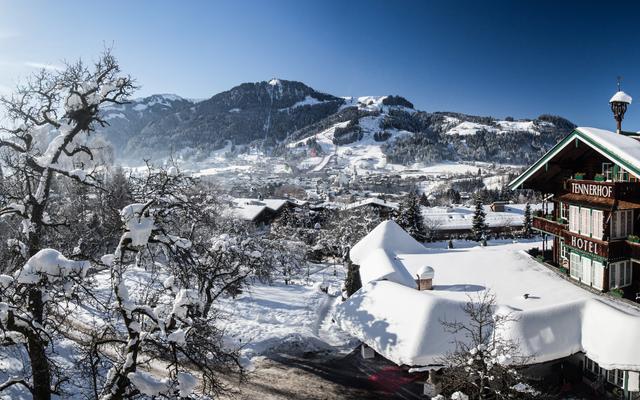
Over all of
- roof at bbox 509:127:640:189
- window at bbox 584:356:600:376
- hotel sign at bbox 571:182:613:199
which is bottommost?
window at bbox 584:356:600:376

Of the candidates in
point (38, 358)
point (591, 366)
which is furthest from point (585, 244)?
point (38, 358)

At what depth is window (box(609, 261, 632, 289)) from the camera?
1764 centimetres

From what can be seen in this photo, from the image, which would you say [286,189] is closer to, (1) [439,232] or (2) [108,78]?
(1) [439,232]

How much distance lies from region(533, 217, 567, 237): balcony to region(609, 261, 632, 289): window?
317cm

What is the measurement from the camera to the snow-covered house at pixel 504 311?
15172mm

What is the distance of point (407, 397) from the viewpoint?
16344mm

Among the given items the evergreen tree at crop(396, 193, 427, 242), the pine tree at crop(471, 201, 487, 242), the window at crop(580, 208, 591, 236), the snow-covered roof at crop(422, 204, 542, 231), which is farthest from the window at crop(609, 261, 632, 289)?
the pine tree at crop(471, 201, 487, 242)

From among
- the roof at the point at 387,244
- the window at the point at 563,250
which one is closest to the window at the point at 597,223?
the window at the point at 563,250

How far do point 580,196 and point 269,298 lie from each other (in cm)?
1965

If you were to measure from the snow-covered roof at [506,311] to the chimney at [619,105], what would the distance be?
8.17 m

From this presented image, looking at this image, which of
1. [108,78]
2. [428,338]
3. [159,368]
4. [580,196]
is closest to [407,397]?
[428,338]

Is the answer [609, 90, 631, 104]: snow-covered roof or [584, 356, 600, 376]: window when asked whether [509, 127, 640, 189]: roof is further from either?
[584, 356, 600, 376]: window

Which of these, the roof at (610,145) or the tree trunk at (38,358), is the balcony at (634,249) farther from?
the tree trunk at (38,358)

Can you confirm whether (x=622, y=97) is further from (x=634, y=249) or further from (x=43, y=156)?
(x=43, y=156)
